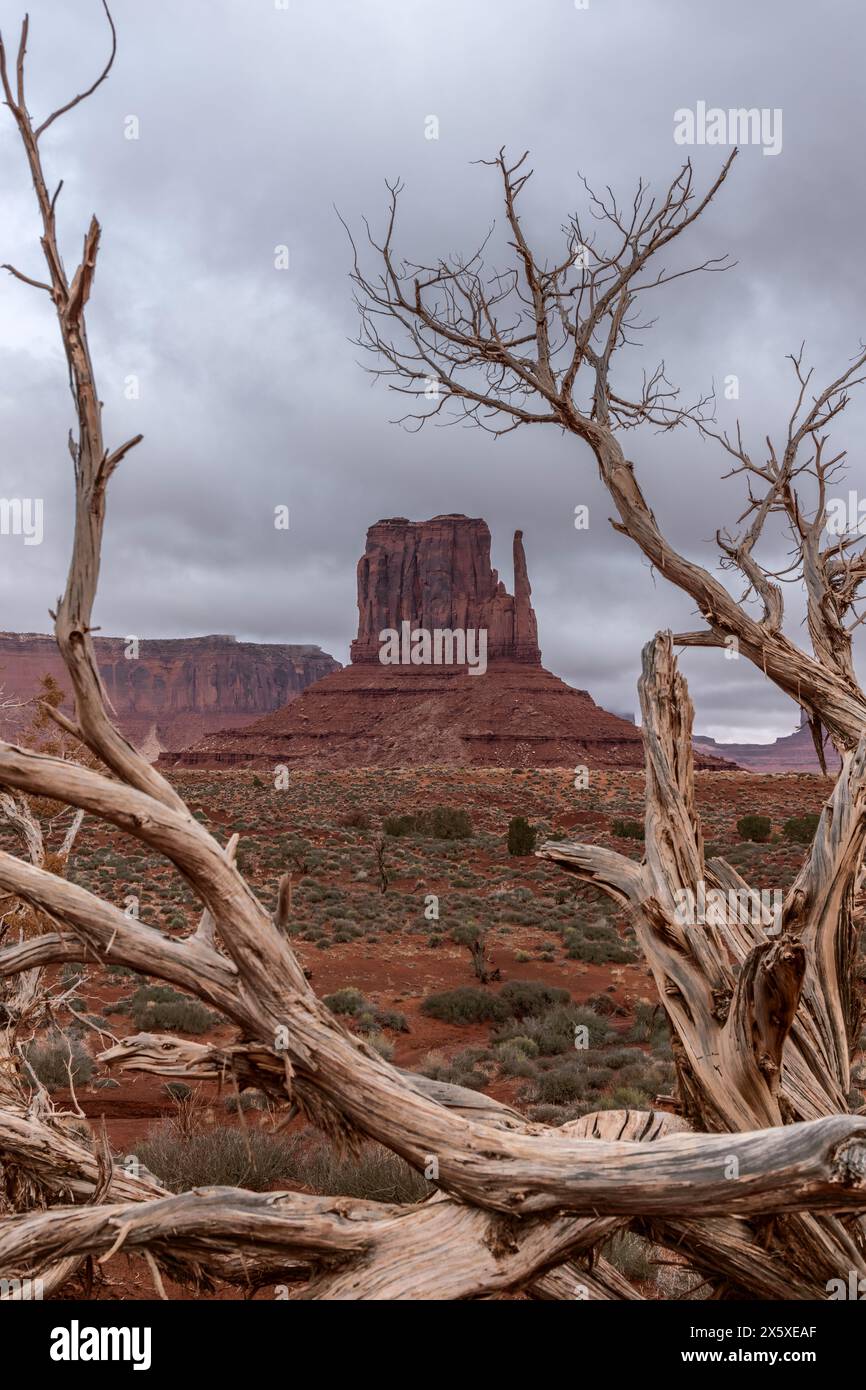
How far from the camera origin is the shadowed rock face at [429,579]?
4688 inches

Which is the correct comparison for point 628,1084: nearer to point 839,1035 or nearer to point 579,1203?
point 839,1035

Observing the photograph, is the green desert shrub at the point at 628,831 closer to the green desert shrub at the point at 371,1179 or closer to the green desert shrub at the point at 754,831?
the green desert shrub at the point at 754,831

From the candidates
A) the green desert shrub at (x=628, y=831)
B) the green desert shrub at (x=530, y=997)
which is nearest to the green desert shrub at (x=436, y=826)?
the green desert shrub at (x=628, y=831)

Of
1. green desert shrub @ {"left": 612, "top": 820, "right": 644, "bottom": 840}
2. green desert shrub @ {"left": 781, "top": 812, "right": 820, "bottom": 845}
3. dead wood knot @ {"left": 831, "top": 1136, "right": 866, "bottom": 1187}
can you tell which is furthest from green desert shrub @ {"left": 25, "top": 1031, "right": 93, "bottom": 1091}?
green desert shrub @ {"left": 781, "top": 812, "right": 820, "bottom": 845}

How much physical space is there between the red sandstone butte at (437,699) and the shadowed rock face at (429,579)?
0.14 metres

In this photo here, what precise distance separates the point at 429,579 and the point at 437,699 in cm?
2848

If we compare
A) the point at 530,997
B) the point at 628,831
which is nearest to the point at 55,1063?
the point at 530,997

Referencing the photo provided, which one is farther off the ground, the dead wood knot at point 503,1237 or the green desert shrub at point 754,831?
the dead wood knot at point 503,1237

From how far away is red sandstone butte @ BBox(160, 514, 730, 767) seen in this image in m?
87.7

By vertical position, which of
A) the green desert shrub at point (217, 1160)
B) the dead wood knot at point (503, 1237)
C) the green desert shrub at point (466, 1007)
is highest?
the dead wood knot at point (503, 1237)

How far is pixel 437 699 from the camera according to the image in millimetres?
100875

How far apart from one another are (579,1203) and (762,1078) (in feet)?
3.16

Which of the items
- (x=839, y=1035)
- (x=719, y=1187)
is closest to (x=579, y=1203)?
(x=719, y=1187)

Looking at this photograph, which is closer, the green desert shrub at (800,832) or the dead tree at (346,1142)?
the dead tree at (346,1142)
